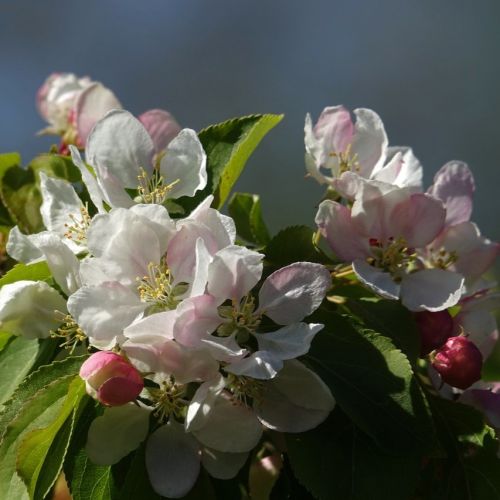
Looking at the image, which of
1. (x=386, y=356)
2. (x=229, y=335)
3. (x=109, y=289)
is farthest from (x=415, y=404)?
(x=109, y=289)

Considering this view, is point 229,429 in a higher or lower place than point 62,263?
lower

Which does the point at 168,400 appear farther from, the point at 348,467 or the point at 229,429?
the point at 348,467

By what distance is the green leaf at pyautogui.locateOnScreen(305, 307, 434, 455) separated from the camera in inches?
28.8

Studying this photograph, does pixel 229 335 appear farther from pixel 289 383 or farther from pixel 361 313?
pixel 361 313

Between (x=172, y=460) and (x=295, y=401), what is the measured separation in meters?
0.12

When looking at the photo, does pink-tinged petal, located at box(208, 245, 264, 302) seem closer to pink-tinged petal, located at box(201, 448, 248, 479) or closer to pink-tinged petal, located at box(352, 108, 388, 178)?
pink-tinged petal, located at box(201, 448, 248, 479)

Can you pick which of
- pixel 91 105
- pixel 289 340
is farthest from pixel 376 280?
pixel 91 105

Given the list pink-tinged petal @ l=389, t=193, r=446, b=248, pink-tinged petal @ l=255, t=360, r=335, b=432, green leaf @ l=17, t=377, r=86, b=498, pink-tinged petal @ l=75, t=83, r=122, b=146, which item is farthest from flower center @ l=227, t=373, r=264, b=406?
pink-tinged petal @ l=75, t=83, r=122, b=146

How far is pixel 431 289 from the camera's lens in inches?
33.1

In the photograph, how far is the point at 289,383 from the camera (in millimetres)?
725

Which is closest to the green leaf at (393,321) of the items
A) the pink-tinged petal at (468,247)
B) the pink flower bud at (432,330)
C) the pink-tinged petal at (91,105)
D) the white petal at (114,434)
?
the pink flower bud at (432,330)

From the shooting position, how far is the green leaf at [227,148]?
2.90ft

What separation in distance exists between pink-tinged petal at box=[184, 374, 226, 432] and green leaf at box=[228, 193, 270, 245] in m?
0.36

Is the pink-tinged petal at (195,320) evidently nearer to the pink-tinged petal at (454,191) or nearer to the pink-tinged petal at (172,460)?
the pink-tinged petal at (172,460)
